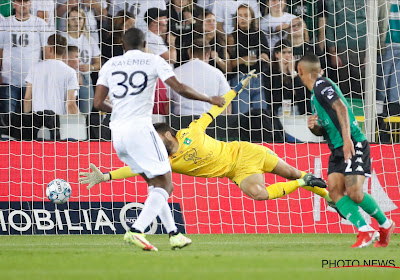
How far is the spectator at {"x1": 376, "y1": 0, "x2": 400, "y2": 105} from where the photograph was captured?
40.1 feet

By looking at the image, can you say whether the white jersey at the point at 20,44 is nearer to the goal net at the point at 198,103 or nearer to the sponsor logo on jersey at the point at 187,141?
the goal net at the point at 198,103

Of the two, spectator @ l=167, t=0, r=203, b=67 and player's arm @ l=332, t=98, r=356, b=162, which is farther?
spectator @ l=167, t=0, r=203, b=67

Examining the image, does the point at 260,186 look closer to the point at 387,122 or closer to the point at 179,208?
the point at 179,208

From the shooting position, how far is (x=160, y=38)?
12406 mm

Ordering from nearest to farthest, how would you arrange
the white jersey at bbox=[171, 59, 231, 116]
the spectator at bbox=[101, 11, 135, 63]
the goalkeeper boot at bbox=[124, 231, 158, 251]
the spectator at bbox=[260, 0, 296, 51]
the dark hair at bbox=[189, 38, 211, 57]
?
the goalkeeper boot at bbox=[124, 231, 158, 251]
the white jersey at bbox=[171, 59, 231, 116]
the dark hair at bbox=[189, 38, 211, 57]
the spectator at bbox=[101, 11, 135, 63]
the spectator at bbox=[260, 0, 296, 51]

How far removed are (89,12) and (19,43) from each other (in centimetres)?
118

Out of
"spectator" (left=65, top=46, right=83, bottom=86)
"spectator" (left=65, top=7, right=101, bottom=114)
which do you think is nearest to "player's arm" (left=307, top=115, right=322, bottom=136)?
"spectator" (left=65, top=7, right=101, bottom=114)

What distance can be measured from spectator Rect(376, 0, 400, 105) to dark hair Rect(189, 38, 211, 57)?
2635 mm

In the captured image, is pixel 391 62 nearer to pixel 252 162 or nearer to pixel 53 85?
pixel 252 162

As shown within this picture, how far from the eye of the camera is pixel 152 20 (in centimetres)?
1241

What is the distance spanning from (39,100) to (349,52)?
15.8ft

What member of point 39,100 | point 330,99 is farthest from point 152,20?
point 330,99

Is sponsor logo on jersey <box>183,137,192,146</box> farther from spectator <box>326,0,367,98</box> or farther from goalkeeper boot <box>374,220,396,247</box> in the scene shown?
spectator <box>326,0,367,98</box>

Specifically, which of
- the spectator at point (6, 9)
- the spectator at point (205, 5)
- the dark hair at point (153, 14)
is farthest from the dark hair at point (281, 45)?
the spectator at point (6, 9)
